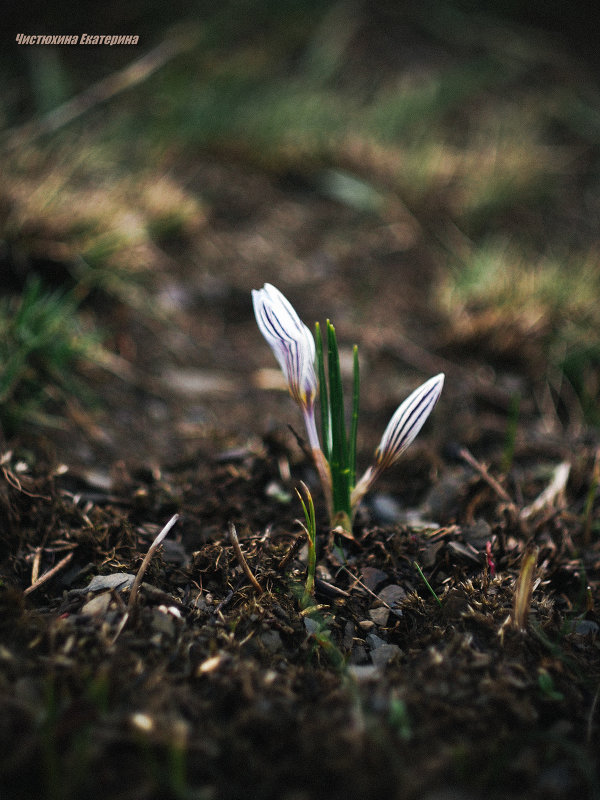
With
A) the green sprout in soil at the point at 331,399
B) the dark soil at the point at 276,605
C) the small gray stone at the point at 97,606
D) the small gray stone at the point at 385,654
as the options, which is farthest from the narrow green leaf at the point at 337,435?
the small gray stone at the point at 97,606

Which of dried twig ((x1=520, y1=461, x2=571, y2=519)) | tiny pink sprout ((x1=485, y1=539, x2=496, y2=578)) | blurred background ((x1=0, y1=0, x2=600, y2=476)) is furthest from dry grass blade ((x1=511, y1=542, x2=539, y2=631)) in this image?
blurred background ((x1=0, y1=0, x2=600, y2=476))

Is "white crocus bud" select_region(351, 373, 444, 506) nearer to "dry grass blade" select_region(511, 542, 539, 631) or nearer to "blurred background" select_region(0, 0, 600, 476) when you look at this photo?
"dry grass blade" select_region(511, 542, 539, 631)

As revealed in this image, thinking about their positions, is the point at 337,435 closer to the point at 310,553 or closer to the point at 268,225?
the point at 310,553

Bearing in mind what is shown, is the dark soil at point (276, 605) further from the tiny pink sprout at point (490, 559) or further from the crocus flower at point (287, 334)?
the crocus flower at point (287, 334)

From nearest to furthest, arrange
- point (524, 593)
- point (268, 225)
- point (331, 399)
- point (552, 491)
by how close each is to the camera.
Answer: point (524, 593), point (331, 399), point (552, 491), point (268, 225)

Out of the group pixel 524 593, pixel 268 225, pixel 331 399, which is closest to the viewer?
pixel 524 593

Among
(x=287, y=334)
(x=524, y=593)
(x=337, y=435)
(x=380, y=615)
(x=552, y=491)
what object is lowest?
(x=552, y=491)

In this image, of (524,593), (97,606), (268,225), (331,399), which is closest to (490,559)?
(524,593)
